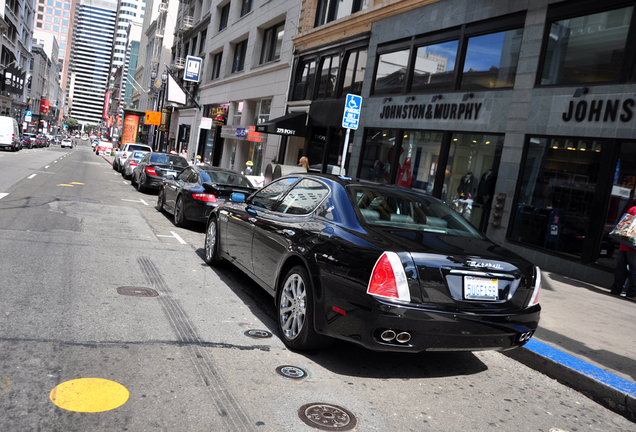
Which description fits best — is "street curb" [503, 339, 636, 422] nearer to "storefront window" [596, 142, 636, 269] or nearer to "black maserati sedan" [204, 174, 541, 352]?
"black maserati sedan" [204, 174, 541, 352]

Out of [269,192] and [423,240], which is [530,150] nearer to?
[269,192]

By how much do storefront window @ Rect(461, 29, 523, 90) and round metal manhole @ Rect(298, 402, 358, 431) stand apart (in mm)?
10886

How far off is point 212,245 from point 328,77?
14.5 metres

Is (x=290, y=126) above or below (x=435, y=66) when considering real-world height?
below

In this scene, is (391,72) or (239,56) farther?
(239,56)

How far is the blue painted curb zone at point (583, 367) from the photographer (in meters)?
4.27

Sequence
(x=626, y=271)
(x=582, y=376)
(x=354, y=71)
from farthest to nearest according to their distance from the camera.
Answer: (x=354, y=71), (x=626, y=271), (x=582, y=376)

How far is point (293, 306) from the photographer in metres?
4.68

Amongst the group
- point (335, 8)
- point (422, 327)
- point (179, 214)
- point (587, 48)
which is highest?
point (335, 8)

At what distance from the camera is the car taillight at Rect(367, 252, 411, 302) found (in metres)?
3.82

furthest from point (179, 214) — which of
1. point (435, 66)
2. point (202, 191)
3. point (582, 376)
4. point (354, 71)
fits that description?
point (354, 71)

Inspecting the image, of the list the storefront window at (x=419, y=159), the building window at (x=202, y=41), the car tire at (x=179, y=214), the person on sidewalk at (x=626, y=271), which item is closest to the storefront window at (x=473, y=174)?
the storefront window at (x=419, y=159)

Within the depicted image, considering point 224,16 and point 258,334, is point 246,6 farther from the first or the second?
point 258,334

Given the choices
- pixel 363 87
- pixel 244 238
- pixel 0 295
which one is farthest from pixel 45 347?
pixel 363 87
